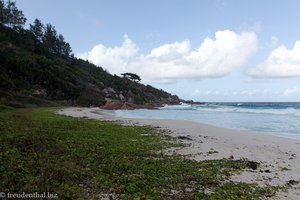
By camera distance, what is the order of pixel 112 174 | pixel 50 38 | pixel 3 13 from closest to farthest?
pixel 112 174, pixel 3 13, pixel 50 38

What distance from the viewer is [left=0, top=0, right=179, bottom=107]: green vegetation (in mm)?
54275

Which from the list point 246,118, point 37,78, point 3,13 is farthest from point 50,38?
point 246,118

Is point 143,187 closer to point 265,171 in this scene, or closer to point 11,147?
point 265,171

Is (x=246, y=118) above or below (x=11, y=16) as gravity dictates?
below

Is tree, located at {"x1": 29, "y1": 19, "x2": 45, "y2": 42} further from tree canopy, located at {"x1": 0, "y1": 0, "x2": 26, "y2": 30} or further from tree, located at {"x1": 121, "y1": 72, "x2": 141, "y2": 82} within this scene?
tree, located at {"x1": 121, "y1": 72, "x2": 141, "y2": 82}

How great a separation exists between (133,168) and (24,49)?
270 feet

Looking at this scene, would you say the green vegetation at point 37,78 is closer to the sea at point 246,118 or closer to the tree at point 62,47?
the tree at point 62,47

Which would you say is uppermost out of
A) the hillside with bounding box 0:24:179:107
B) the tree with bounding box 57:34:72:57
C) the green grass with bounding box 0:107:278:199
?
the tree with bounding box 57:34:72:57

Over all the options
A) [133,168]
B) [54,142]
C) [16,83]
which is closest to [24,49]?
[16,83]

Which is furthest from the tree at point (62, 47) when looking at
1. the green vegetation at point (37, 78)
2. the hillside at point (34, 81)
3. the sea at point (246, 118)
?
the sea at point (246, 118)

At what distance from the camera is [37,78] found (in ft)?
211

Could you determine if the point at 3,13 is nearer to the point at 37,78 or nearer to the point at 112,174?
the point at 37,78

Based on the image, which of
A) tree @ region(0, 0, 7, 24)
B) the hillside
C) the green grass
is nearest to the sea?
the hillside

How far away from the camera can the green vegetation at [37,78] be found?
54275 millimetres
